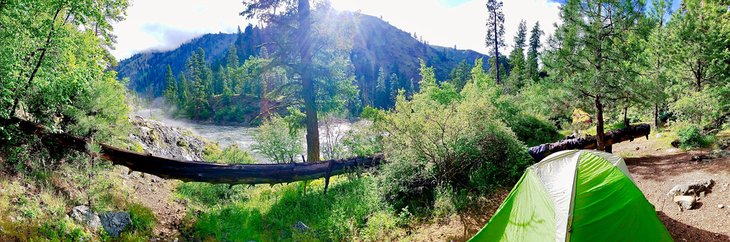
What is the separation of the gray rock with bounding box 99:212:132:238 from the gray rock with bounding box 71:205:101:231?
131mm

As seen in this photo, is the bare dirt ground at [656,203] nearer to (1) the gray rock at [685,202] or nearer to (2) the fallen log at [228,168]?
(1) the gray rock at [685,202]

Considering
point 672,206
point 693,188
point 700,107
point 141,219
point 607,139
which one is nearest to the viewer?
point 672,206

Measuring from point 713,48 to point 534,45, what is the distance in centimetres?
4262

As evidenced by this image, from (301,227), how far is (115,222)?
4329 mm

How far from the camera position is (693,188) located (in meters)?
8.20

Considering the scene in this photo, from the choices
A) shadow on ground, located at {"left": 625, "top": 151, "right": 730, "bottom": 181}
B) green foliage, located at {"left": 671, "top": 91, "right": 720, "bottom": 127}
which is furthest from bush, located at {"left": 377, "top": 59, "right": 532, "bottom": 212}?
green foliage, located at {"left": 671, "top": 91, "right": 720, "bottom": 127}

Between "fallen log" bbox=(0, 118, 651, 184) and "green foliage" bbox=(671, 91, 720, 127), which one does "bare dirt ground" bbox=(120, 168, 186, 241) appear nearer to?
"fallen log" bbox=(0, 118, 651, 184)

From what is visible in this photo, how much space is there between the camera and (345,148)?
1820cm

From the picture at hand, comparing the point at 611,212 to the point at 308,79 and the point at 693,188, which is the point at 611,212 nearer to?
the point at 693,188

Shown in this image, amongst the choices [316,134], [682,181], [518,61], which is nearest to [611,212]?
[682,181]

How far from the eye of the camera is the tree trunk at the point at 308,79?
1515 cm

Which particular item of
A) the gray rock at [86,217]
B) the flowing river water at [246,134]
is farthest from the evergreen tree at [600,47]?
the gray rock at [86,217]

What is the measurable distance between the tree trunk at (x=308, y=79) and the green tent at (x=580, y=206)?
34.1ft

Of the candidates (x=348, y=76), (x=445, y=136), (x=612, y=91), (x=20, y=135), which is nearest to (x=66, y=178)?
(x=20, y=135)
